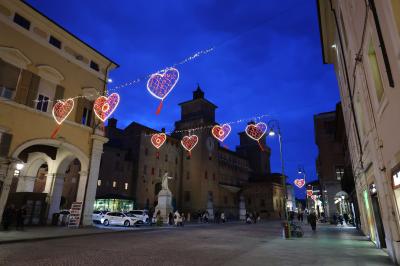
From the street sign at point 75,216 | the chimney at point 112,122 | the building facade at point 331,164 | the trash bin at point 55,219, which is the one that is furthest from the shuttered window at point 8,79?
the chimney at point 112,122

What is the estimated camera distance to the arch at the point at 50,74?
19869 millimetres

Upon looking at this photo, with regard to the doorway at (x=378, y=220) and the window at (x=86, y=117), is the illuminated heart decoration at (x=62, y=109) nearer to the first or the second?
the window at (x=86, y=117)

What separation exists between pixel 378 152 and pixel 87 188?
20.5 meters

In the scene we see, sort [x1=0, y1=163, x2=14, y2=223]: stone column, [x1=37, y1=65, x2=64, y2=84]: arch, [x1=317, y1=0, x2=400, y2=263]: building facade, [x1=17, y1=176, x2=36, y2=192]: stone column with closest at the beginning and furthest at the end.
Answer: [x1=317, y1=0, x2=400, y2=263]: building facade, [x1=0, y1=163, x2=14, y2=223]: stone column, [x1=37, y1=65, x2=64, y2=84]: arch, [x1=17, y1=176, x2=36, y2=192]: stone column

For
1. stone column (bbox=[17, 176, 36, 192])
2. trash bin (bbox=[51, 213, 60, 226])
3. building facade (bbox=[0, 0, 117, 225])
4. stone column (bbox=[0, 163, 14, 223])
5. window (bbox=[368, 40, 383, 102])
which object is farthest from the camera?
stone column (bbox=[17, 176, 36, 192])

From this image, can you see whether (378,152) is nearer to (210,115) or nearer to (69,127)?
(69,127)

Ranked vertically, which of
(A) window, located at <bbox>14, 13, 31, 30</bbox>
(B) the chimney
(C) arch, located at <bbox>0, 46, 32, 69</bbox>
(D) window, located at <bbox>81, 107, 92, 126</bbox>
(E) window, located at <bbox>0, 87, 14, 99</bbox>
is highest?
(B) the chimney

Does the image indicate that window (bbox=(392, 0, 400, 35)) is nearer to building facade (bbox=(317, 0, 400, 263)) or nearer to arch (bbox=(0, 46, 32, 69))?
building facade (bbox=(317, 0, 400, 263))

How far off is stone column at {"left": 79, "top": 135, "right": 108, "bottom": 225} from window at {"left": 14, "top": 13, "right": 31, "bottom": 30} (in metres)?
9.38

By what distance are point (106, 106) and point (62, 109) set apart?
16.2 feet

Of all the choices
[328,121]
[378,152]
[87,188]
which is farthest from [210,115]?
[378,152]

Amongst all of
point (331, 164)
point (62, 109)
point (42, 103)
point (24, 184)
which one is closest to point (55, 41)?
point (42, 103)

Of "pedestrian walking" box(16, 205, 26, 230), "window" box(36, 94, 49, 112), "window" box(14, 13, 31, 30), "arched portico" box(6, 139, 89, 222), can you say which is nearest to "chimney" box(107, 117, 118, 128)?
"arched portico" box(6, 139, 89, 222)

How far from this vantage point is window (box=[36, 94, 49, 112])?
19.6m
